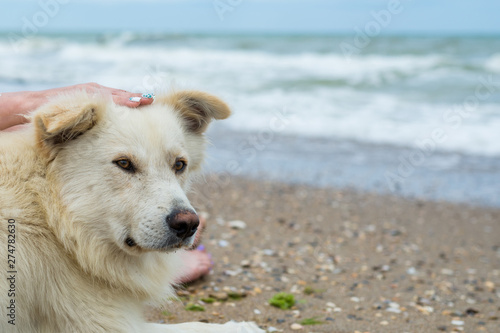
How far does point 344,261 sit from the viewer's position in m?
5.85

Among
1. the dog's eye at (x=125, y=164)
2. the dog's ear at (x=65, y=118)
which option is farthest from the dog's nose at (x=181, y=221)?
the dog's ear at (x=65, y=118)

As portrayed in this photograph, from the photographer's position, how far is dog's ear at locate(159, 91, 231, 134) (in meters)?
3.41

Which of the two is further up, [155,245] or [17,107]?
[17,107]

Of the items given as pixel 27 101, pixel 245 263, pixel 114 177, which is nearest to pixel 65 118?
pixel 114 177

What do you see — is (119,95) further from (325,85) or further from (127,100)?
(325,85)

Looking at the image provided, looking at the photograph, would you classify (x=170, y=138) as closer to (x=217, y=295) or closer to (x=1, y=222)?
(x=1, y=222)

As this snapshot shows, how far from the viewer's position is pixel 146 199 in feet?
9.25

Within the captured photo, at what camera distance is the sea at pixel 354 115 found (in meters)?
9.32

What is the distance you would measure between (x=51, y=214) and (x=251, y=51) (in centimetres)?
3176

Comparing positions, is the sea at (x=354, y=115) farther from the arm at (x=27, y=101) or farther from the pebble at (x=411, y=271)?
the pebble at (x=411, y=271)

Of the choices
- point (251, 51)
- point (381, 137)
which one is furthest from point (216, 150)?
point (251, 51)

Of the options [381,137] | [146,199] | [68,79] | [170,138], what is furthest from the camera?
[68,79]

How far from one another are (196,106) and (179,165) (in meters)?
0.53

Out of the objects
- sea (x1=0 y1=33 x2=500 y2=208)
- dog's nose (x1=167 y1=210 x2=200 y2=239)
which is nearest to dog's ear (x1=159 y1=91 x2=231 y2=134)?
sea (x1=0 y1=33 x2=500 y2=208)
